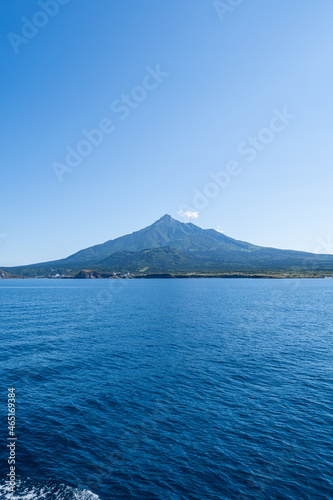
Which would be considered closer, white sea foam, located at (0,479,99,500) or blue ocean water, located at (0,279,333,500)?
white sea foam, located at (0,479,99,500)

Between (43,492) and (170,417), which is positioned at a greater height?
(170,417)

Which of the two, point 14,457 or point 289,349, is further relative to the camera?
point 289,349

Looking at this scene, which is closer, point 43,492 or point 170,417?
point 43,492

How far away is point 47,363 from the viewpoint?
2066 inches

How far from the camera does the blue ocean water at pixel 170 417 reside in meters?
23.7

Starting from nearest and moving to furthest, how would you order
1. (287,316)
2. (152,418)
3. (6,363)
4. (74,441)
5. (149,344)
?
(74,441) → (152,418) → (6,363) → (149,344) → (287,316)

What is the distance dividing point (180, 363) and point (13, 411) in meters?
29.1

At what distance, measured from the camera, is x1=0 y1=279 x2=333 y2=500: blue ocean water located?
23.7 metres

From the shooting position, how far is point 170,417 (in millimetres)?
33531

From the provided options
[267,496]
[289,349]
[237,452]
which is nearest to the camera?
[267,496]

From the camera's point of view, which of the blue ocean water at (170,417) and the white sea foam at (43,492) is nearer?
the white sea foam at (43,492)

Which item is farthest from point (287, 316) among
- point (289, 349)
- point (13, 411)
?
point (13, 411)

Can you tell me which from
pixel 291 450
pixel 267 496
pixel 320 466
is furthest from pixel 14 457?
pixel 320 466

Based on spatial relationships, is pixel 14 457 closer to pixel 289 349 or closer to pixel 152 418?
pixel 152 418
